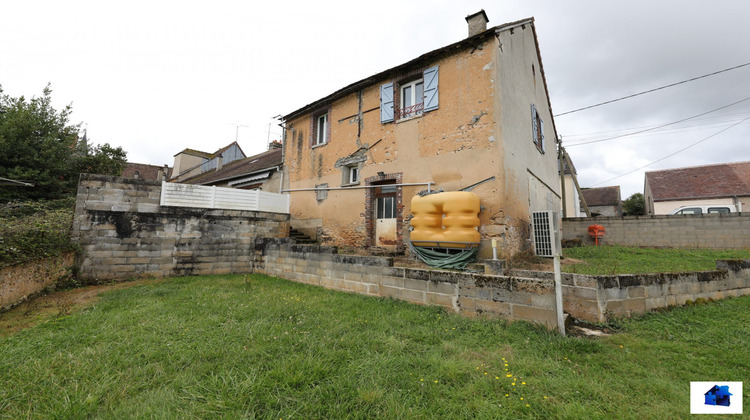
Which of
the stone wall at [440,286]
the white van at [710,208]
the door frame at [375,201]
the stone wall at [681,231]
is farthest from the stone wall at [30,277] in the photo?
the white van at [710,208]

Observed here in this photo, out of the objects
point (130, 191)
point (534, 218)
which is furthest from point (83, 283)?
point (534, 218)

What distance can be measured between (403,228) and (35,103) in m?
18.5

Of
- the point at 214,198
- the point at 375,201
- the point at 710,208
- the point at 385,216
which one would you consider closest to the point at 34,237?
the point at 214,198

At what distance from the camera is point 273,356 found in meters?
2.83

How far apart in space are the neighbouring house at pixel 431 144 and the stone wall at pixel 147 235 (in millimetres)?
2857

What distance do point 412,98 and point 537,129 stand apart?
499cm

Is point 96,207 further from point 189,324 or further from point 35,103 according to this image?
point 35,103

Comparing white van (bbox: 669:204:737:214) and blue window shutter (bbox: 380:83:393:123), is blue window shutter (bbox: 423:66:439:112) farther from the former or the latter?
white van (bbox: 669:204:737:214)

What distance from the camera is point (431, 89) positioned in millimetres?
7773

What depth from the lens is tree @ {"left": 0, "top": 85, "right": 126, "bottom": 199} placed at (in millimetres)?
11094

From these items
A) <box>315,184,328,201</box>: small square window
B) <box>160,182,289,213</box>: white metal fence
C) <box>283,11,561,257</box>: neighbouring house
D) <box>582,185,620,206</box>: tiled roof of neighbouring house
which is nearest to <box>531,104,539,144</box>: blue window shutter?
<box>283,11,561,257</box>: neighbouring house

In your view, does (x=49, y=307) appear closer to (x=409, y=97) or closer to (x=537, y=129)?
(x=409, y=97)

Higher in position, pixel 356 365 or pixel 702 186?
pixel 702 186

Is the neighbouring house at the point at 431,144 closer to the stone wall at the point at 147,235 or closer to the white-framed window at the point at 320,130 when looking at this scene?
the white-framed window at the point at 320,130
